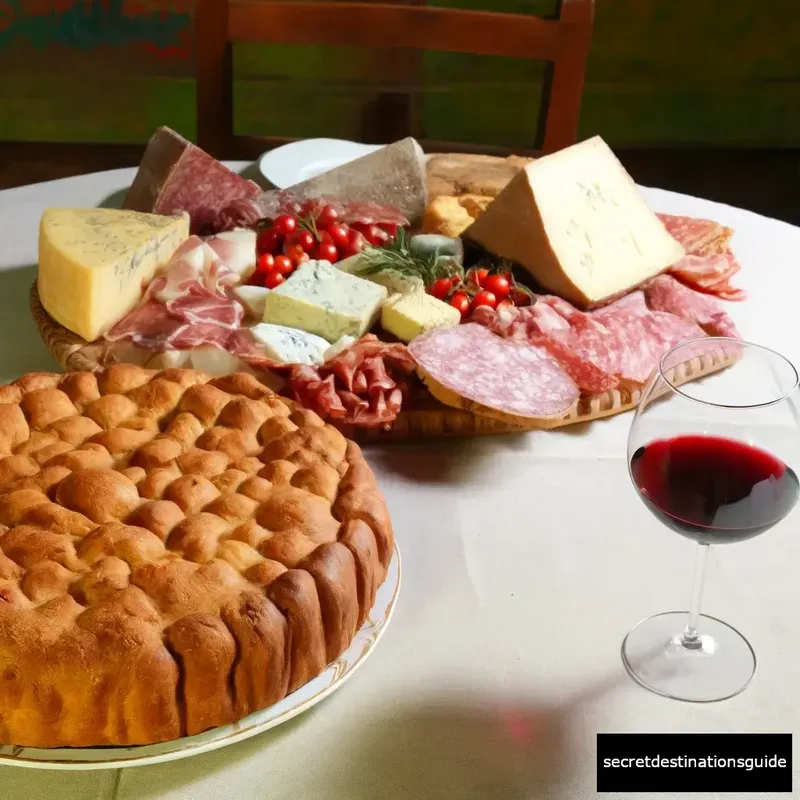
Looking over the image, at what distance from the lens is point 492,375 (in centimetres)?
123

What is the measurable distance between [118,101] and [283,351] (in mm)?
2923

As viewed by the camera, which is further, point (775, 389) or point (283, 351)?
point (283, 351)

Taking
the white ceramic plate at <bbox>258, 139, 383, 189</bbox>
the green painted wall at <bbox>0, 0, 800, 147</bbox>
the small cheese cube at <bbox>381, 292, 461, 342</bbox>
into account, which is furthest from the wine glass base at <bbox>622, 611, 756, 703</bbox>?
the green painted wall at <bbox>0, 0, 800, 147</bbox>

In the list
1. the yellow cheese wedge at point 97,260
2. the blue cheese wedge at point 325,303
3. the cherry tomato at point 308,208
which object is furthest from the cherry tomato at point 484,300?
the yellow cheese wedge at point 97,260

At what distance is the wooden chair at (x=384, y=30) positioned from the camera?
2018 millimetres

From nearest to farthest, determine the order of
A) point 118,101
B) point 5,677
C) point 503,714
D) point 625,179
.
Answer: point 5,677, point 503,714, point 625,179, point 118,101

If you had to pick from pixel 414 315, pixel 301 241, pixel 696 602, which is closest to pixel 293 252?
pixel 301 241

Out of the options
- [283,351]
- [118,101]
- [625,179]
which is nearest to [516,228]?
[625,179]

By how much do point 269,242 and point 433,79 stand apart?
2.60 m

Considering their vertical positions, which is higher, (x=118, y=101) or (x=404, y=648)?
(x=404, y=648)

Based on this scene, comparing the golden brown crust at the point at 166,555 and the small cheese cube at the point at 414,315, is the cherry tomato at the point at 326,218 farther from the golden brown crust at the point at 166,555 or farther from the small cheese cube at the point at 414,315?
the golden brown crust at the point at 166,555

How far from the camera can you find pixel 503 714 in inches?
33.5

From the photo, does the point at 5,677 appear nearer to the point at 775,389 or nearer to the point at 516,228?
the point at 775,389

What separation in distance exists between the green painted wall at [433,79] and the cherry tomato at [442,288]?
8.55 ft
